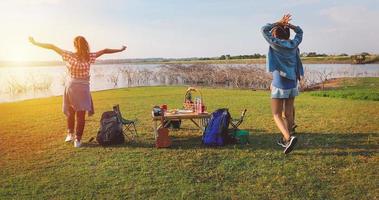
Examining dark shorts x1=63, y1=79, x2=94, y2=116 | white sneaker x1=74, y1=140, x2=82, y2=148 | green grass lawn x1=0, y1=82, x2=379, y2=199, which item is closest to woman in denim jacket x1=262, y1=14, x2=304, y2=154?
green grass lawn x1=0, y1=82, x2=379, y2=199

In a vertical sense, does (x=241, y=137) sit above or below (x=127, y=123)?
below

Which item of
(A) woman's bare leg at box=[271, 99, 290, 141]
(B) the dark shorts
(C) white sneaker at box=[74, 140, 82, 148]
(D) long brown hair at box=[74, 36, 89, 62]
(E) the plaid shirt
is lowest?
(C) white sneaker at box=[74, 140, 82, 148]

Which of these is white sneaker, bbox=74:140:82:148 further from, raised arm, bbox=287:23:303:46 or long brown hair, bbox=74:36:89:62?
raised arm, bbox=287:23:303:46

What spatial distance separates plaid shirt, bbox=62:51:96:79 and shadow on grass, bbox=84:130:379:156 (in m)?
1.37

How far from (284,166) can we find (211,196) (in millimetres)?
1651

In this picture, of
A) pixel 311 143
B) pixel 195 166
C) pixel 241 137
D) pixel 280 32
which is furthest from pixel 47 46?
pixel 311 143

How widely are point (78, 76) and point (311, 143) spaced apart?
4557mm

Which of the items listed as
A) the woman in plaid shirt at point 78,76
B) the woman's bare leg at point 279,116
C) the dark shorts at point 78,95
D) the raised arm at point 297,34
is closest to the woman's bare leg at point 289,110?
the woman's bare leg at point 279,116

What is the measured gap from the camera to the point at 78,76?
26.0 ft

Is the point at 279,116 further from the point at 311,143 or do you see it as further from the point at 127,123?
the point at 127,123

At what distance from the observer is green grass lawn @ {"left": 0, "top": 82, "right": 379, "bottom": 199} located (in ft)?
17.5

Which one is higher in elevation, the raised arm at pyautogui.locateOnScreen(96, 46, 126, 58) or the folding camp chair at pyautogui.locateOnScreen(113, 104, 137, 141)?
the raised arm at pyautogui.locateOnScreen(96, 46, 126, 58)

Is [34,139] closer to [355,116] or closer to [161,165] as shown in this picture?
[161,165]

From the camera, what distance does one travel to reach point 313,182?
5.59 m
